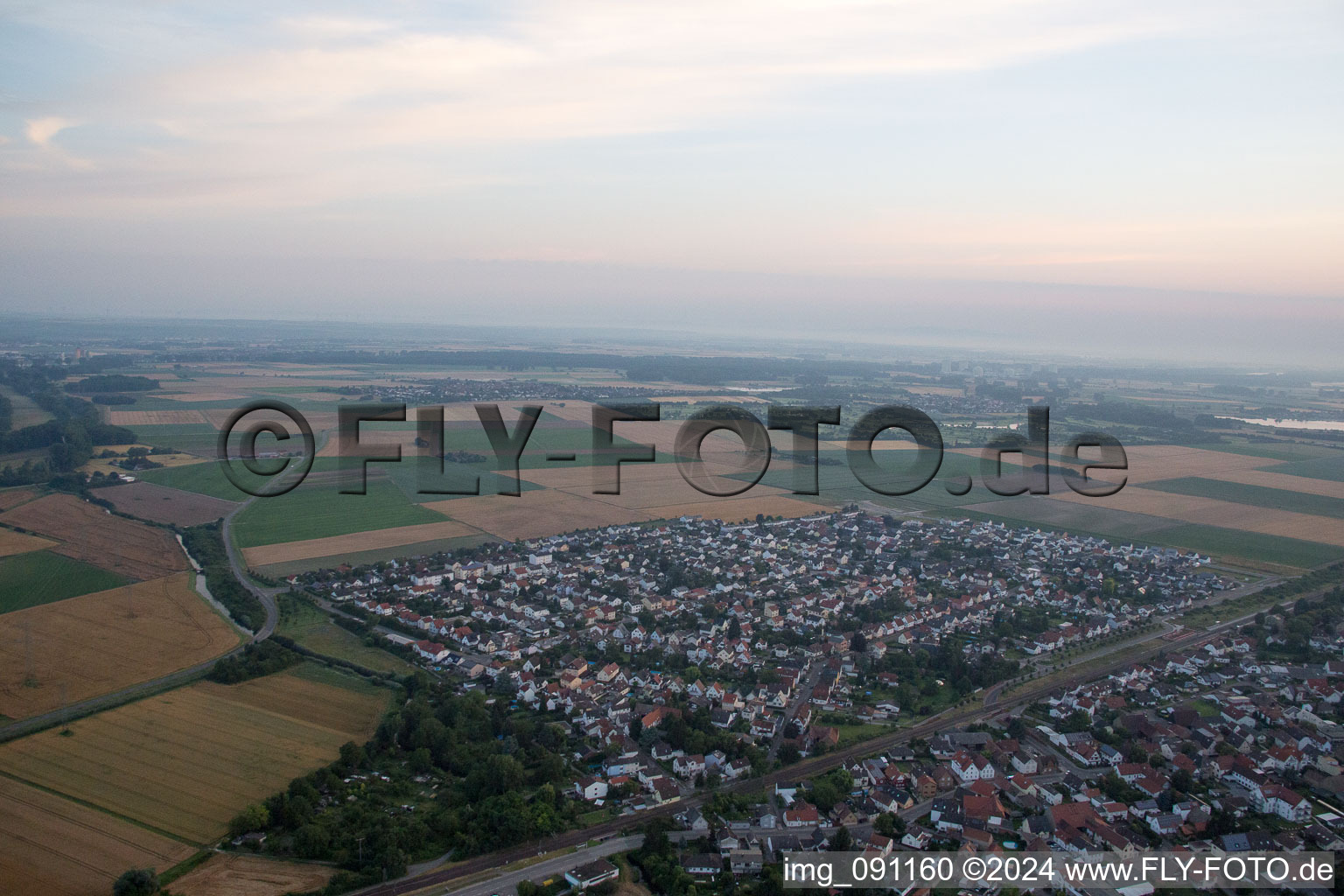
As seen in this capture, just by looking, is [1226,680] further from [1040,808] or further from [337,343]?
[337,343]

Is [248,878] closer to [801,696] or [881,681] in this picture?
[801,696]

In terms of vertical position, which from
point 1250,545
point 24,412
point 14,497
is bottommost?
point 1250,545

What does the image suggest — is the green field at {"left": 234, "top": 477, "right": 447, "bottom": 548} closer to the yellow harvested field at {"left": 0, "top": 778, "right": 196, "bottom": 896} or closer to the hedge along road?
the hedge along road

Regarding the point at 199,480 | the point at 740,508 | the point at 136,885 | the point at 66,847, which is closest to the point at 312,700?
the point at 66,847

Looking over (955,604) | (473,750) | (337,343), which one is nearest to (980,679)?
(955,604)

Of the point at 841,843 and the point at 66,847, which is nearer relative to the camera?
the point at 66,847

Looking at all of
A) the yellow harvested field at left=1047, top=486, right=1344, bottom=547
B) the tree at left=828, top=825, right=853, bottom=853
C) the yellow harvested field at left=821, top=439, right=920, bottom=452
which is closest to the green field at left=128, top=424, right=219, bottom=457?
the yellow harvested field at left=821, top=439, right=920, bottom=452

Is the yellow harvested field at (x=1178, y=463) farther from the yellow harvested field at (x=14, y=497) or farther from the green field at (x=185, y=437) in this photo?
the yellow harvested field at (x=14, y=497)
